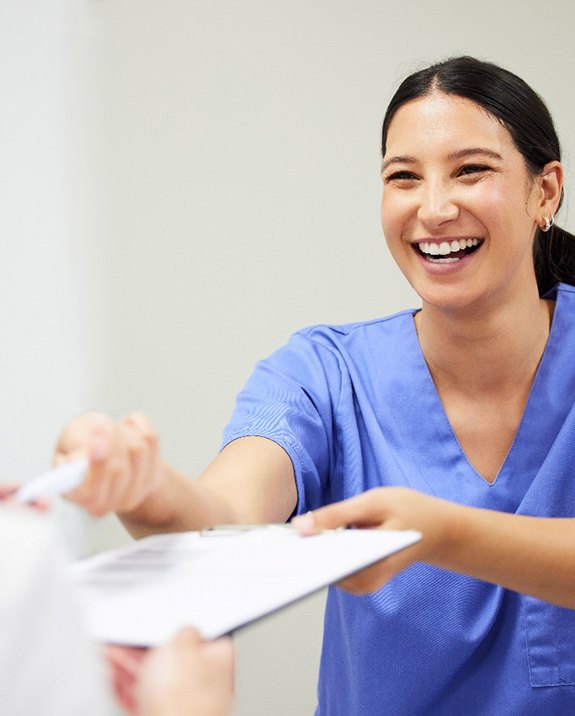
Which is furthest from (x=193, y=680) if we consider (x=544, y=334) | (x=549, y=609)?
(x=544, y=334)

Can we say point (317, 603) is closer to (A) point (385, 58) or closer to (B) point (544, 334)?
(B) point (544, 334)

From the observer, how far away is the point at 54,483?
531mm

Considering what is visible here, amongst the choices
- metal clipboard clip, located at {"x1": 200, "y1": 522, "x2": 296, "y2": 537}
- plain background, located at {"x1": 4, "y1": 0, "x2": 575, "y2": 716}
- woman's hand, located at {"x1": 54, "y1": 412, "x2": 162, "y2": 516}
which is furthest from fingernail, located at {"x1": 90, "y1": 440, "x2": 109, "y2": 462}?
plain background, located at {"x1": 4, "y1": 0, "x2": 575, "y2": 716}

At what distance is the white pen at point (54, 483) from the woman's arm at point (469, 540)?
16cm

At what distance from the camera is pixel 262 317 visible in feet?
5.80

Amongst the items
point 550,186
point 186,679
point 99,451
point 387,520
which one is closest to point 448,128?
point 550,186

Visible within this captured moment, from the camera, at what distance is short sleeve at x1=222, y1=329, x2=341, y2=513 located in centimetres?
94

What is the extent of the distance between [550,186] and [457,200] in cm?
16

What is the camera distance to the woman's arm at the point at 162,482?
619 millimetres

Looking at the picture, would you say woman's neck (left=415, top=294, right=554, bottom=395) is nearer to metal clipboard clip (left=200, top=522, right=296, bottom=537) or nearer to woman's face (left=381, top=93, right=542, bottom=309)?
woman's face (left=381, top=93, right=542, bottom=309)

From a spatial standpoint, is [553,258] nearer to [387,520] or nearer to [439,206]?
[439,206]

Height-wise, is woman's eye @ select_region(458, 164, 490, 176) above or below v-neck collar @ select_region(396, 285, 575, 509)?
above

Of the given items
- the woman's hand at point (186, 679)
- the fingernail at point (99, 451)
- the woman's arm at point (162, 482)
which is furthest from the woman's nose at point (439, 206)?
the woman's hand at point (186, 679)

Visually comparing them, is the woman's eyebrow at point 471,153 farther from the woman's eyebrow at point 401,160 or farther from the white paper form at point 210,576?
the white paper form at point 210,576
